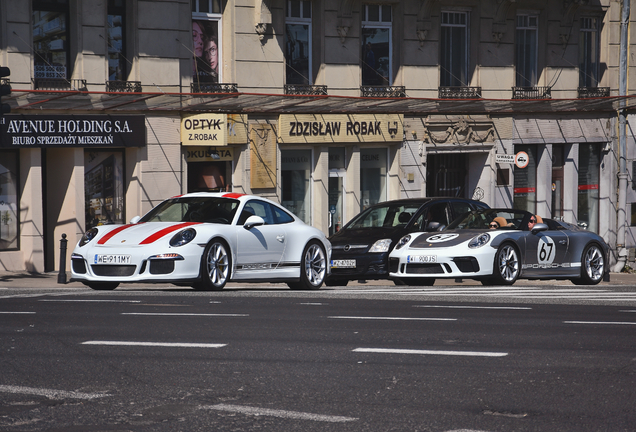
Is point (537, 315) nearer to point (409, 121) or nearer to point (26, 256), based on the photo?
point (26, 256)

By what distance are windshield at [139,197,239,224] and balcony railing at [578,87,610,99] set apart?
19439 millimetres

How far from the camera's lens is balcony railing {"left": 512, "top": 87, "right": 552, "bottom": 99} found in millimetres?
29594

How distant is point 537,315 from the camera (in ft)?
34.4

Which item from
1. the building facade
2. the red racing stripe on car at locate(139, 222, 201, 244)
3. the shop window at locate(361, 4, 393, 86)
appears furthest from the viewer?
the shop window at locate(361, 4, 393, 86)

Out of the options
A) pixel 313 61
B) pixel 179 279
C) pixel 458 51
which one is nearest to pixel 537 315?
pixel 179 279

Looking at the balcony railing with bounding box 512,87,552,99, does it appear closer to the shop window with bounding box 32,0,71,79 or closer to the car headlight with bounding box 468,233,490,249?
the shop window with bounding box 32,0,71,79

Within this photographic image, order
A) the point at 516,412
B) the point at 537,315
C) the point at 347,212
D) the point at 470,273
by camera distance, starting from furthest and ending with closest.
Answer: the point at 347,212
the point at 470,273
the point at 537,315
the point at 516,412

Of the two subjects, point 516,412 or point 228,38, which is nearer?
point 516,412

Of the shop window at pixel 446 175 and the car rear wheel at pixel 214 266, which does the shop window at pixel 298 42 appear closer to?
the shop window at pixel 446 175

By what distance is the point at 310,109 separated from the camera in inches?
1014

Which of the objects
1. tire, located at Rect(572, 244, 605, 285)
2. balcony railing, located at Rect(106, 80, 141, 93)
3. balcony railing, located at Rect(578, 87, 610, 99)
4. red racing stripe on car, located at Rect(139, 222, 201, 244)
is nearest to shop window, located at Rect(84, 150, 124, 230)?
balcony railing, located at Rect(106, 80, 141, 93)

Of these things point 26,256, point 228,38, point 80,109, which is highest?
point 228,38

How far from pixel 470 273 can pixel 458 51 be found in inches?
569

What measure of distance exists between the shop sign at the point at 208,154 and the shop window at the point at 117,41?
239cm
